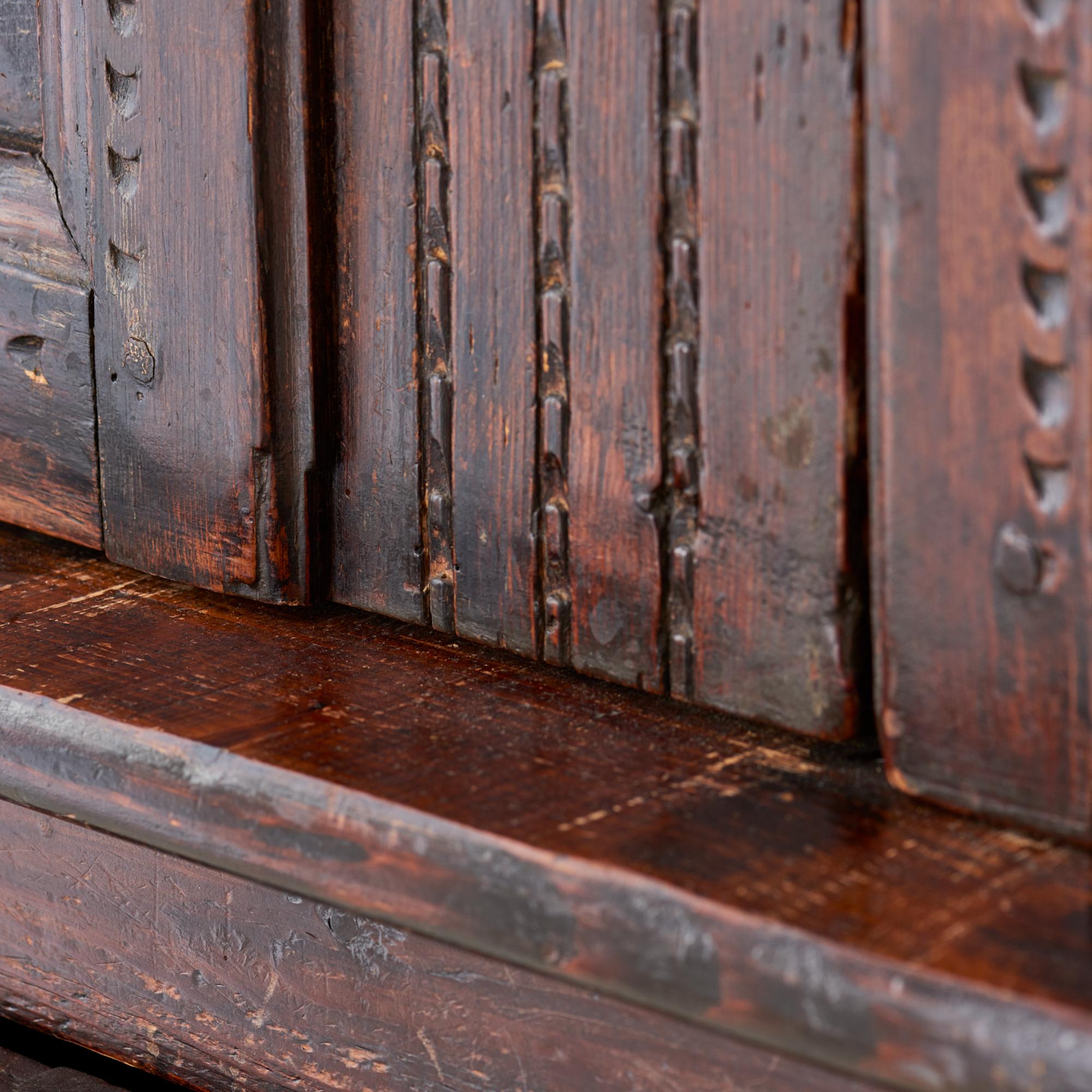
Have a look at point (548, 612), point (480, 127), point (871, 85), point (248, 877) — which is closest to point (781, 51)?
point (871, 85)

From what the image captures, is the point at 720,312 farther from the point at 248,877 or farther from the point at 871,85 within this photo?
the point at 248,877

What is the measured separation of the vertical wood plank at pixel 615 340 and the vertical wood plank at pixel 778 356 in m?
0.03

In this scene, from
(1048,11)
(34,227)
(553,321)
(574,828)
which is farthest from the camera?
(34,227)

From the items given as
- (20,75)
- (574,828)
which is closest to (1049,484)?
(574,828)

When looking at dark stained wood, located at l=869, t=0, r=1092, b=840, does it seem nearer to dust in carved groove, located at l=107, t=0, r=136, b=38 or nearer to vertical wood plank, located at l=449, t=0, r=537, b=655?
vertical wood plank, located at l=449, t=0, r=537, b=655

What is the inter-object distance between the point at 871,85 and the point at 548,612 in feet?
1.10

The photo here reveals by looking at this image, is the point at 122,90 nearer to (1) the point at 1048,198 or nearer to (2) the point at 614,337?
(2) the point at 614,337

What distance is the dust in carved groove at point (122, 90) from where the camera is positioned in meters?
0.93

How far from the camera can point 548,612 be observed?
0.85 m

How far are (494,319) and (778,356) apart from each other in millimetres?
180

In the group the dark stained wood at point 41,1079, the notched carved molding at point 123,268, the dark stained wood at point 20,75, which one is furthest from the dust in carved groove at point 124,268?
the dark stained wood at point 41,1079

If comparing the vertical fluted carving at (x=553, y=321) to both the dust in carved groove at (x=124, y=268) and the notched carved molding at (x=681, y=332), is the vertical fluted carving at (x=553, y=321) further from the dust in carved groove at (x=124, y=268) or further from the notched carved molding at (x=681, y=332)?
the dust in carved groove at (x=124, y=268)

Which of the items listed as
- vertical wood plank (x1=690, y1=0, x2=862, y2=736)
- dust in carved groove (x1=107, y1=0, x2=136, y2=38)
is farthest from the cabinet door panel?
dust in carved groove (x1=107, y1=0, x2=136, y2=38)

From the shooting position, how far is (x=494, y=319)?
83cm
